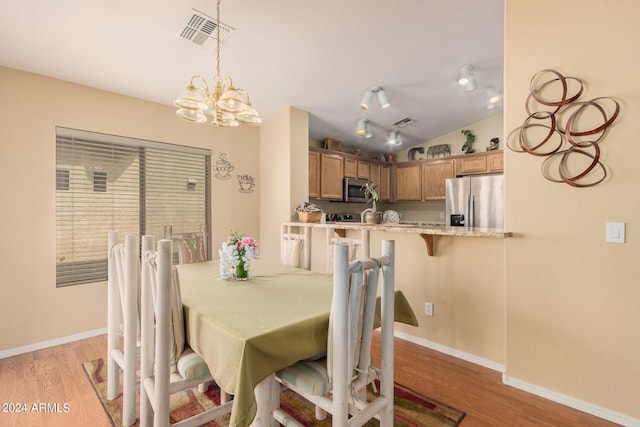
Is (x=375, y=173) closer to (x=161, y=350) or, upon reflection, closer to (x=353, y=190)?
(x=353, y=190)

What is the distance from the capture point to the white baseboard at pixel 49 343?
102 inches

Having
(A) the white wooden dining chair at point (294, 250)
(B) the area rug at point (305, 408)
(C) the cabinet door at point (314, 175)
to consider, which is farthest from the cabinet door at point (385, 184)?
(B) the area rug at point (305, 408)

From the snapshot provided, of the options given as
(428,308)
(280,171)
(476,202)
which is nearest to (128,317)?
(428,308)

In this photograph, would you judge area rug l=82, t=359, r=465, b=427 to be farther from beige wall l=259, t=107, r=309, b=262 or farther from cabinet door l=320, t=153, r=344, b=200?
cabinet door l=320, t=153, r=344, b=200

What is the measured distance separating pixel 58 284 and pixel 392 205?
17.3 feet

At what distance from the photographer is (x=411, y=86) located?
362 centimetres

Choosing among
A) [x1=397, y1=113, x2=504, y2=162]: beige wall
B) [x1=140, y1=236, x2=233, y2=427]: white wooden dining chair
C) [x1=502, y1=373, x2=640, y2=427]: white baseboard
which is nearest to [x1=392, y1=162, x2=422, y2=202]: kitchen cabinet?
[x1=397, y1=113, x2=504, y2=162]: beige wall

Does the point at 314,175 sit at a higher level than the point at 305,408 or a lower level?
higher

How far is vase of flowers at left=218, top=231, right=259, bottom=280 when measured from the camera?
2037 millimetres

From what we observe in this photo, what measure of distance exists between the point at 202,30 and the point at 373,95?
77.2 inches

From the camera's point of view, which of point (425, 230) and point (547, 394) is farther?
point (425, 230)

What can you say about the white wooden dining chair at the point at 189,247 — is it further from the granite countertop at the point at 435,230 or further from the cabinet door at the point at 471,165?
the cabinet door at the point at 471,165

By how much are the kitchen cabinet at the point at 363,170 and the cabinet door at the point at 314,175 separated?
38.4 inches

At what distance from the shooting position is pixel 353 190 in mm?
5191
